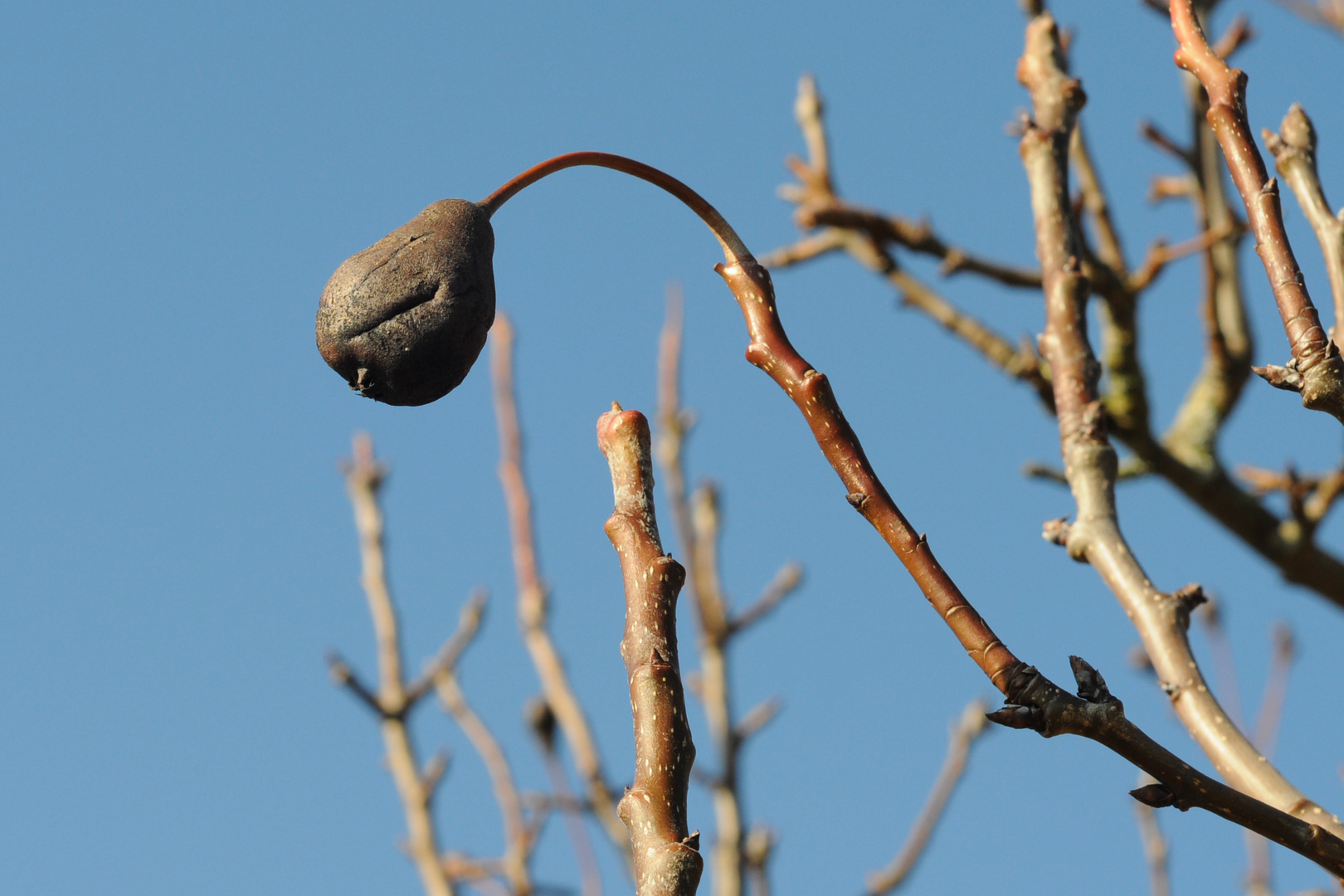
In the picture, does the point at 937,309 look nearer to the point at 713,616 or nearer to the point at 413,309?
the point at 713,616

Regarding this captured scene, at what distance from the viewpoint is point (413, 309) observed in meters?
1.59

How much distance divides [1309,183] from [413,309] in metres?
1.24

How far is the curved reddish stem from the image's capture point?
67.4 inches

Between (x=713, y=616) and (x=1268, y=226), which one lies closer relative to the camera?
(x=1268, y=226)

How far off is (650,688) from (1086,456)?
115 centimetres

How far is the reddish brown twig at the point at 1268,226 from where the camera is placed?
1587 mm

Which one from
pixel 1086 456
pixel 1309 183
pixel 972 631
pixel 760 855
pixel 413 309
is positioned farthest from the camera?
pixel 760 855

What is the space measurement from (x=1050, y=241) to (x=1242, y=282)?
6.68 feet

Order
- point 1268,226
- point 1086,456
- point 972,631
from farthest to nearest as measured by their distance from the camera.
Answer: point 1086,456 → point 1268,226 → point 972,631

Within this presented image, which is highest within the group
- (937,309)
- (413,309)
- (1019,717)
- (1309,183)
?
(937,309)

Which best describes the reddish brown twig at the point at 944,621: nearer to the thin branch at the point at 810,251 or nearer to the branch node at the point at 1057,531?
the branch node at the point at 1057,531

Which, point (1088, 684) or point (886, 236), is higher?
point (886, 236)

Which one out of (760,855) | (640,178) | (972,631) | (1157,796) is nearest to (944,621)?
(972,631)

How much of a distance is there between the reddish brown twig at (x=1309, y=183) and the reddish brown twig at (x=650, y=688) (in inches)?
38.7
